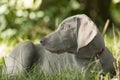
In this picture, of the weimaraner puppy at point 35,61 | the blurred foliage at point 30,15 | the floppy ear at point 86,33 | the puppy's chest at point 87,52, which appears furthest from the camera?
the blurred foliage at point 30,15

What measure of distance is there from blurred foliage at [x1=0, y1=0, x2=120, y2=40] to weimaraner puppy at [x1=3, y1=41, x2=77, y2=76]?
2.63 metres

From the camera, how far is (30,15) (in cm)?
970

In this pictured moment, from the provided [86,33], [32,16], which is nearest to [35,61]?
[86,33]

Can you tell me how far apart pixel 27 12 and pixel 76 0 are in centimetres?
185

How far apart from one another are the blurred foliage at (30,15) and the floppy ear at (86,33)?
3.41m

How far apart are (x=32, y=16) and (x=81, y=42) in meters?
4.25

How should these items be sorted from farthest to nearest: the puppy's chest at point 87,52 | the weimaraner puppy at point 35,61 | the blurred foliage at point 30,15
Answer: the blurred foliage at point 30,15 < the weimaraner puppy at point 35,61 < the puppy's chest at point 87,52

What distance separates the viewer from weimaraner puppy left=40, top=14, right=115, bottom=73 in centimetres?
553

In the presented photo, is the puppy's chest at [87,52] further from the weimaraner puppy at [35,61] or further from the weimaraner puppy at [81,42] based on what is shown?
the weimaraner puppy at [35,61]

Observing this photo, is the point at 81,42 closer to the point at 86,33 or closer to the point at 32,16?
the point at 86,33

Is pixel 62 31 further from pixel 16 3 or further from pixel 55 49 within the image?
pixel 16 3

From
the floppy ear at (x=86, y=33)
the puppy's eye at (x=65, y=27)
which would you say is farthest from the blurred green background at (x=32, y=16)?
the floppy ear at (x=86, y=33)

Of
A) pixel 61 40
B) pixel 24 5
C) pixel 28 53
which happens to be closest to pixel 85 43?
pixel 61 40

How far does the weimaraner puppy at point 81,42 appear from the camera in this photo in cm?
553
